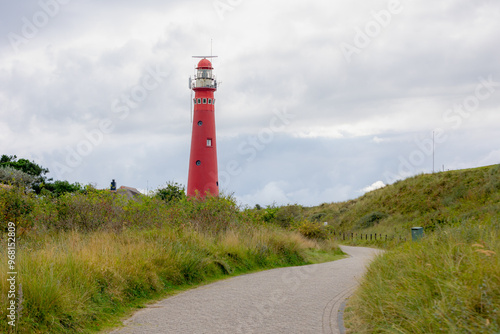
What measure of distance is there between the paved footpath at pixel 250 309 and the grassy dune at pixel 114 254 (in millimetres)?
630

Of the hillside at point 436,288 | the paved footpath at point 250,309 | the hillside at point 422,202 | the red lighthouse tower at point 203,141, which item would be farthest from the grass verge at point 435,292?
the red lighthouse tower at point 203,141

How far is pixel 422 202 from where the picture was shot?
155ft

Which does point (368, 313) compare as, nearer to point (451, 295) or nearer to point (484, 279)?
point (451, 295)

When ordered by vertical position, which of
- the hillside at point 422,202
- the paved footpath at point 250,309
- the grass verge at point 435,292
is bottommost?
the paved footpath at point 250,309

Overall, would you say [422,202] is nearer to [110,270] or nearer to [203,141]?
[203,141]

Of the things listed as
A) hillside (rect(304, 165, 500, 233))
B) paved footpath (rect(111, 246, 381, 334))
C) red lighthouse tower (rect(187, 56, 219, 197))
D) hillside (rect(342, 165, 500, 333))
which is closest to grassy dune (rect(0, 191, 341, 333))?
paved footpath (rect(111, 246, 381, 334))

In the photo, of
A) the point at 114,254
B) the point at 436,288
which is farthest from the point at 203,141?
the point at 436,288

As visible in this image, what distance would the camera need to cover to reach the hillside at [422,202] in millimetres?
39438

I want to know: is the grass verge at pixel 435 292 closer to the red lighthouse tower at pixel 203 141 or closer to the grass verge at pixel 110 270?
the grass verge at pixel 110 270

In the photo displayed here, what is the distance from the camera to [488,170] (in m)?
46.4

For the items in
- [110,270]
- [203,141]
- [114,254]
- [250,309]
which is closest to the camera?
[250,309]

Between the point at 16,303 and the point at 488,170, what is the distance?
47.9m

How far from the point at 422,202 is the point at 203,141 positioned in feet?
77.6

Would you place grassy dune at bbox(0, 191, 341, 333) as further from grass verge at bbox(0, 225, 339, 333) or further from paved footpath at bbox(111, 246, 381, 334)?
paved footpath at bbox(111, 246, 381, 334)
